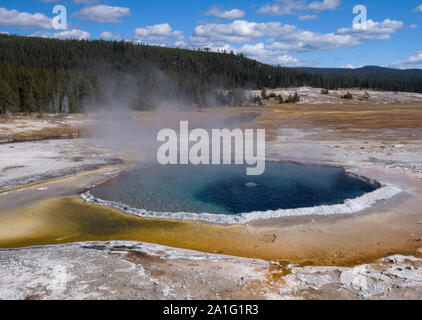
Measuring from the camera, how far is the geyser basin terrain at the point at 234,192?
11.3 metres

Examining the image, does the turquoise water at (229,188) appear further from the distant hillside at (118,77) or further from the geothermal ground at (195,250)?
the distant hillside at (118,77)

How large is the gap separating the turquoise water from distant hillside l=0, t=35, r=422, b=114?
3141 cm

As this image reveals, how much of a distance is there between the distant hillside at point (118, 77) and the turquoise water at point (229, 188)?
31411 mm

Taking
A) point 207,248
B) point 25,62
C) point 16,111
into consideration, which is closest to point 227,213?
point 207,248

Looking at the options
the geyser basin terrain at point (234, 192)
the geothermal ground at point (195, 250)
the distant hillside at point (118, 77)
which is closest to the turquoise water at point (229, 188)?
the geyser basin terrain at point (234, 192)

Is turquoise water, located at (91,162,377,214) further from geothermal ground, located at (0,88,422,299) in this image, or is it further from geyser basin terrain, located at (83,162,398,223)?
geothermal ground, located at (0,88,422,299)

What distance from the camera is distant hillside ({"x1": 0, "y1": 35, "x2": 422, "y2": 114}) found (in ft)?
147

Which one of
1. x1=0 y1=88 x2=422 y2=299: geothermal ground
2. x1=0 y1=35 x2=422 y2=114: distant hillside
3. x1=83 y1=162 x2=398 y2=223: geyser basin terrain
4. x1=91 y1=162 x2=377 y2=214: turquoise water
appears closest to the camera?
x1=0 y1=88 x2=422 y2=299: geothermal ground

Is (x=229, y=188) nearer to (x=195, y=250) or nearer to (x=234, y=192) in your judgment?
(x=234, y=192)

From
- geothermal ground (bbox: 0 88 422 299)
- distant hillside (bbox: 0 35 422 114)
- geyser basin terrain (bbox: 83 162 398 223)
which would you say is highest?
distant hillside (bbox: 0 35 422 114)

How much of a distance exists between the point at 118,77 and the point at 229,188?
179 feet

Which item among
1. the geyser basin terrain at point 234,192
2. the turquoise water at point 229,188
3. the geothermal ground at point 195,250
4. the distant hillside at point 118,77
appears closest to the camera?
the geothermal ground at point 195,250

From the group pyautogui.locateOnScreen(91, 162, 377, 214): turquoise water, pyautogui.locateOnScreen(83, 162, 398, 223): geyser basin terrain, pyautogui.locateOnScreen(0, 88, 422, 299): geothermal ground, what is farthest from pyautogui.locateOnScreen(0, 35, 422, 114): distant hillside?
pyautogui.locateOnScreen(0, 88, 422, 299): geothermal ground

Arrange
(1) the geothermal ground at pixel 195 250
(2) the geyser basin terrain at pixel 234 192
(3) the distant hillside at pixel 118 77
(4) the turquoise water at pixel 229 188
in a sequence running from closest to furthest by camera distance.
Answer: (1) the geothermal ground at pixel 195 250 → (2) the geyser basin terrain at pixel 234 192 → (4) the turquoise water at pixel 229 188 → (3) the distant hillside at pixel 118 77
